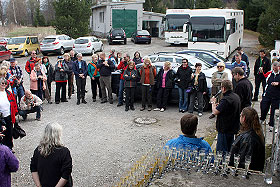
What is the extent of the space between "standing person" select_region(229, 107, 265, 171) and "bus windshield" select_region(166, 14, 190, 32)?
26.6 meters

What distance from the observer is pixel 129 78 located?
36.4 feet

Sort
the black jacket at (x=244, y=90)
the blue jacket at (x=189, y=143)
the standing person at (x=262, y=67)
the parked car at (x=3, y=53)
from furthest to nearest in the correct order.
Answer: the parked car at (x=3, y=53)
the standing person at (x=262, y=67)
the black jacket at (x=244, y=90)
the blue jacket at (x=189, y=143)

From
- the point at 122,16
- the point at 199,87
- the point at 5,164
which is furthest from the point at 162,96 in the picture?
the point at 122,16

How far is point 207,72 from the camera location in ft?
37.4

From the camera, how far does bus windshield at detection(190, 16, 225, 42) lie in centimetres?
2014

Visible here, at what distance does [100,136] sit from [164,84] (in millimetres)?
3333

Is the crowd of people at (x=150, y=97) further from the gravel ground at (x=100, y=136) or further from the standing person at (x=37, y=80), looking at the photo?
the gravel ground at (x=100, y=136)

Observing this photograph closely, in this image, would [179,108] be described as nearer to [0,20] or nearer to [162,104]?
[162,104]

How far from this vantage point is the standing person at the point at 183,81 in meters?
10.6

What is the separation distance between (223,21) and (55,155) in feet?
59.7

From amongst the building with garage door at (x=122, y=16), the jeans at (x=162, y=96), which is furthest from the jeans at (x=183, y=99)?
the building with garage door at (x=122, y=16)

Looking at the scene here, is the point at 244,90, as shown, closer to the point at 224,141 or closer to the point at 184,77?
the point at 224,141

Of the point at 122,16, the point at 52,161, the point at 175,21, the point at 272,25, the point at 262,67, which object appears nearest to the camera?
the point at 52,161

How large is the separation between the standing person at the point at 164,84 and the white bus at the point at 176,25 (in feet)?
66.2
